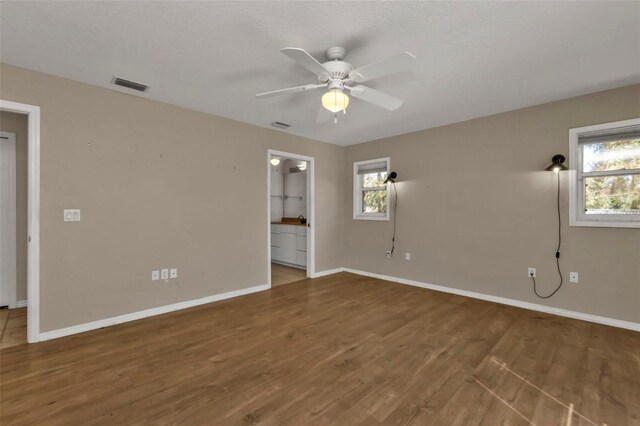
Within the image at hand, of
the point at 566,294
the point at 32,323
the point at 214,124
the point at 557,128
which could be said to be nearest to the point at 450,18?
the point at 557,128

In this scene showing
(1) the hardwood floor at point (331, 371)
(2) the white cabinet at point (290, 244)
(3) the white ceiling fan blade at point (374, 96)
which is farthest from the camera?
(2) the white cabinet at point (290, 244)

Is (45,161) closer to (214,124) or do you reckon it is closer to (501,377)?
(214,124)

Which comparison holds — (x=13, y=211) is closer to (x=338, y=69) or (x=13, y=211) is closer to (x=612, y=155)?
(x=338, y=69)

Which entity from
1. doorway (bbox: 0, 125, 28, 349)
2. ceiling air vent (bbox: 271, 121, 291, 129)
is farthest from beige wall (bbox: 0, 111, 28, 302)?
ceiling air vent (bbox: 271, 121, 291, 129)

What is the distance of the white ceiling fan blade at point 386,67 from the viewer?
191cm

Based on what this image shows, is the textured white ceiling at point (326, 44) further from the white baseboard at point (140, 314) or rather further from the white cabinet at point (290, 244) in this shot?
the white cabinet at point (290, 244)

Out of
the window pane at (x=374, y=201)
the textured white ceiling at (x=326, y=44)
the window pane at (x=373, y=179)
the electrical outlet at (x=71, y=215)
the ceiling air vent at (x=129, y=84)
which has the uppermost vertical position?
the textured white ceiling at (x=326, y=44)

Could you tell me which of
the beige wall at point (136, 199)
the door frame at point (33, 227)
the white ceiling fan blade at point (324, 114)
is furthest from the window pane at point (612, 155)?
the door frame at point (33, 227)

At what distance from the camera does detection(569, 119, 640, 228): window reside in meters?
3.04

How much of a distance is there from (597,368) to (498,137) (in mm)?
2815

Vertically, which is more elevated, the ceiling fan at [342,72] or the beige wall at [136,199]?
the ceiling fan at [342,72]

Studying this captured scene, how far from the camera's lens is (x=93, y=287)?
3.01 m

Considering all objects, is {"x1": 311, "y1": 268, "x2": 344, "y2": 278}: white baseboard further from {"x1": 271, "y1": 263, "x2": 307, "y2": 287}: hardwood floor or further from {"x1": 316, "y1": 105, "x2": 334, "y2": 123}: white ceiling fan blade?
{"x1": 316, "y1": 105, "x2": 334, "y2": 123}: white ceiling fan blade

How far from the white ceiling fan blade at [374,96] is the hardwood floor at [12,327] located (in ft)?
12.7
